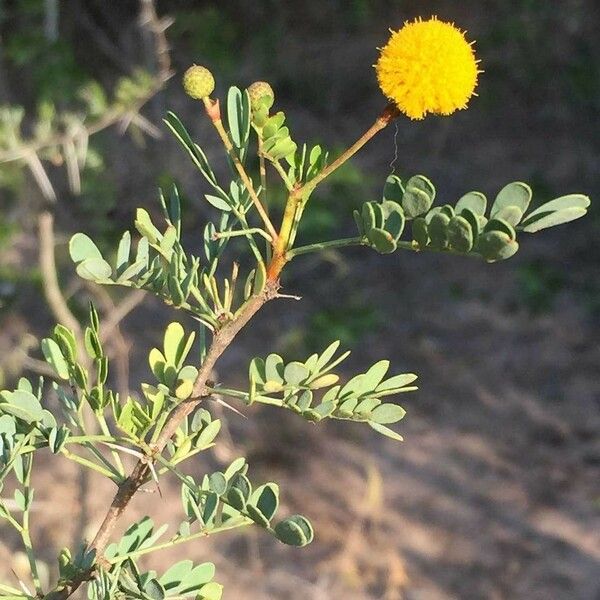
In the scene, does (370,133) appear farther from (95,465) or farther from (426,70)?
(95,465)

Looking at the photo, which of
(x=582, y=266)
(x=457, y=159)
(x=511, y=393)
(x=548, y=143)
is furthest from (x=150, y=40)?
(x=548, y=143)

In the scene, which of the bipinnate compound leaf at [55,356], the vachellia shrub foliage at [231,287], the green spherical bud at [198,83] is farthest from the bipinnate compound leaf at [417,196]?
the bipinnate compound leaf at [55,356]

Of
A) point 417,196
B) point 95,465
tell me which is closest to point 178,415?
point 95,465

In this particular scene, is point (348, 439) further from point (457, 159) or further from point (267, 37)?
point (267, 37)

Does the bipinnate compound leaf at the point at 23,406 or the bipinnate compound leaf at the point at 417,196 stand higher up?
the bipinnate compound leaf at the point at 417,196

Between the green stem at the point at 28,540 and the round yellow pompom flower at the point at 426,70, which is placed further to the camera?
the green stem at the point at 28,540

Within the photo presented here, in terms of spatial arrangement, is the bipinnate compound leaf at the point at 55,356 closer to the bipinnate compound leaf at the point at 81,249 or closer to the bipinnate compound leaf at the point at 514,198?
the bipinnate compound leaf at the point at 81,249

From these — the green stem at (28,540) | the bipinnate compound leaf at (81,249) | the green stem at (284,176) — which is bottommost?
the green stem at (28,540)

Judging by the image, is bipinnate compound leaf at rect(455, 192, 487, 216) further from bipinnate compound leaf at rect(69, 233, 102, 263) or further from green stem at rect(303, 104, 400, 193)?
bipinnate compound leaf at rect(69, 233, 102, 263)
